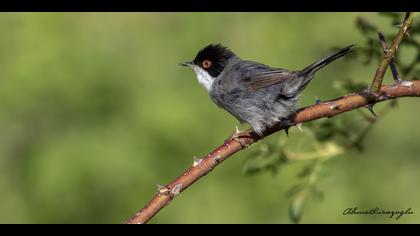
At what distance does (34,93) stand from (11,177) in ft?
3.36

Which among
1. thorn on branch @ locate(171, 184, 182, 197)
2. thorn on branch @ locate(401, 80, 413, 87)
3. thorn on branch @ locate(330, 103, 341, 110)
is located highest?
thorn on branch @ locate(330, 103, 341, 110)

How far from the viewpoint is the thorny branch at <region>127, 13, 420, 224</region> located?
8.99 ft

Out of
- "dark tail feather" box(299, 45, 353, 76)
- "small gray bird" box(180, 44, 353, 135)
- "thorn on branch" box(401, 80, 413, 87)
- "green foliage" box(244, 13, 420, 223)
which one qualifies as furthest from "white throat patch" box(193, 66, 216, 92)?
"thorn on branch" box(401, 80, 413, 87)

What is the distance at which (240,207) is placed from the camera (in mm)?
6523

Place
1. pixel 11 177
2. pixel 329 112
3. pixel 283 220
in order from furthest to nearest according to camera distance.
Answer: pixel 11 177 < pixel 283 220 < pixel 329 112

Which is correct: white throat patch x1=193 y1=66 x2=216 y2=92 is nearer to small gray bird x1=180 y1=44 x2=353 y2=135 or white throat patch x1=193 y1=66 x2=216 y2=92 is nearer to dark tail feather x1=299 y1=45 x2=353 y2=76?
small gray bird x1=180 y1=44 x2=353 y2=135

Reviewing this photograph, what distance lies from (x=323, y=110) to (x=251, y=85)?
193 cm

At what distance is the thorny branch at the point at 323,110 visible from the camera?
2740mm

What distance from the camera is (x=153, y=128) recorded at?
275 inches

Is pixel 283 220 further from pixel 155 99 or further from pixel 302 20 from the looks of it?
pixel 302 20

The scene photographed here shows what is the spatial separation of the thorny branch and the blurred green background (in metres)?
3.13

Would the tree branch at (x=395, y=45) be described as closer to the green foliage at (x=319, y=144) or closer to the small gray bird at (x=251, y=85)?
the green foliage at (x=319, y=144)
